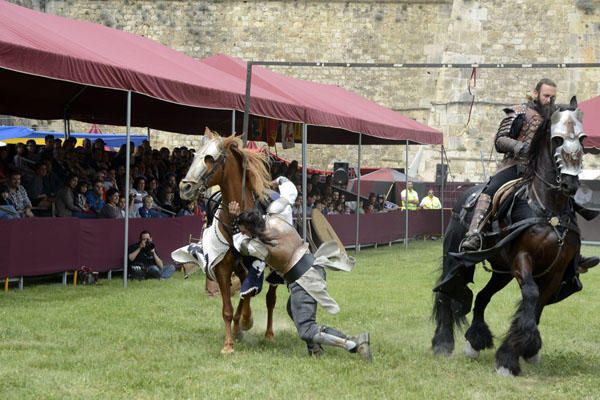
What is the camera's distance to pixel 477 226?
9.23 meters

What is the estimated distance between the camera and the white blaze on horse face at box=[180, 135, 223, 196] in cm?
923

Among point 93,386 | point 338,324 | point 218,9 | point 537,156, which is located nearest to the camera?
point 93,386

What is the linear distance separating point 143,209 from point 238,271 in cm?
753

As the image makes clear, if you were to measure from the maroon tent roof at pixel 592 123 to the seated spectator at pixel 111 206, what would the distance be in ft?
40.3

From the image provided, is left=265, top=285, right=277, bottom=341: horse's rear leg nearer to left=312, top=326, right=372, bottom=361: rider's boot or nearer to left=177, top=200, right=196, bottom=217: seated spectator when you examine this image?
left=312, top=326, right=372, bottom=361: rider's boot

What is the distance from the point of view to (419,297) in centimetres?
1503

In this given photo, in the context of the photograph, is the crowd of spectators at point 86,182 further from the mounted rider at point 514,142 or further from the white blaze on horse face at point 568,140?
the white blaze on horse face at point 568,140

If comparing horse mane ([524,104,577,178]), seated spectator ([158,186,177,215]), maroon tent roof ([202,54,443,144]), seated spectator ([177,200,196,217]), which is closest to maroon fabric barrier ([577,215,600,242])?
maroon tent roof ([202,54,443,144])

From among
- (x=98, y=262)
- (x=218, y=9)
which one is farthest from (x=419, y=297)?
(x=218, y=9)

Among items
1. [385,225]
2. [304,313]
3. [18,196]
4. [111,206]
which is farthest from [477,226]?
[385,225]

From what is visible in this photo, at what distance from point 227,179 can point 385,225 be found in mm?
18253

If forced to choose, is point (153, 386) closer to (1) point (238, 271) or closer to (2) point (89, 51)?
(1) point (238, 271)

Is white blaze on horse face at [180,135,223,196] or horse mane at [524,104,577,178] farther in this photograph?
white blaze on horse face at [180,135,223,196]

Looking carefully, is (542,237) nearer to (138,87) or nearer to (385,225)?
(138,87)
